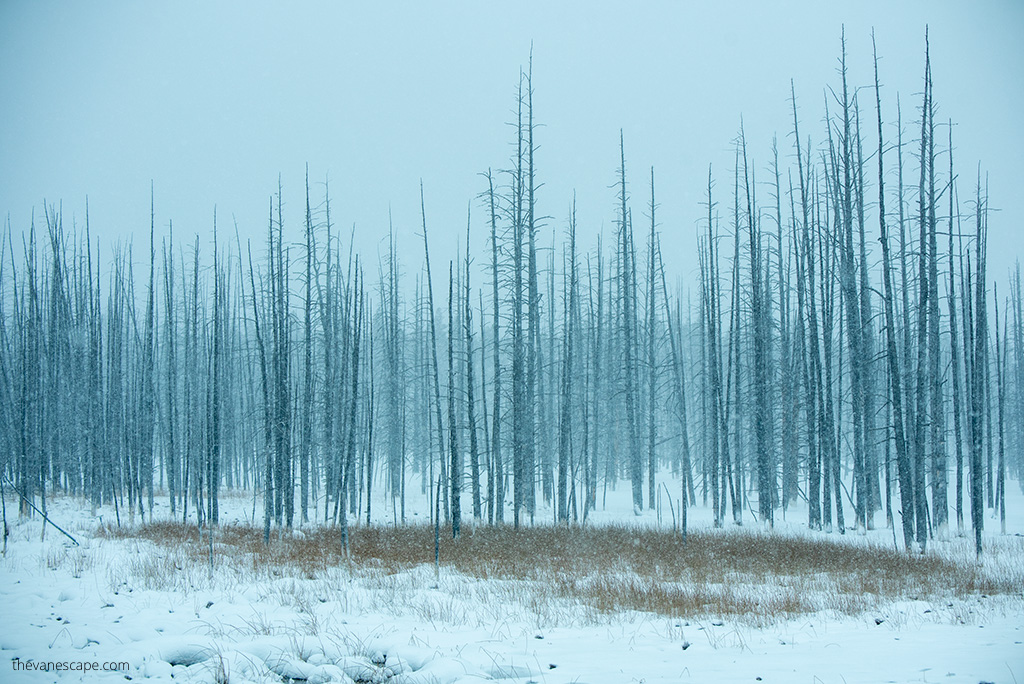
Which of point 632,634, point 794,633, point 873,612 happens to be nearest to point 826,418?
point 873,612

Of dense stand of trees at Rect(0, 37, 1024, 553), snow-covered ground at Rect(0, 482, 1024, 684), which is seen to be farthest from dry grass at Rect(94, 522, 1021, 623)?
dense stand of trees at Rect(0, 37, 1024, 553)

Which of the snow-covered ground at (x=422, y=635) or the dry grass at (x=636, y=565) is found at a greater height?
the snow-covered ground at (x=422, y=635)

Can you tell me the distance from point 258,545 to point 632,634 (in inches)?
387

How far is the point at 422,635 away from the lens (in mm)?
6301

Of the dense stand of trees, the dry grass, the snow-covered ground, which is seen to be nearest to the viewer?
the snow-covered ground

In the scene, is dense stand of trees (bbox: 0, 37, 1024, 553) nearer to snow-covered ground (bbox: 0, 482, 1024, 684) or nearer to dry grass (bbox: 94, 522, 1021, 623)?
dry grass (bbox: 94, 522, 1021, 623)

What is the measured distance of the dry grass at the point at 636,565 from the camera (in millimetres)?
7891

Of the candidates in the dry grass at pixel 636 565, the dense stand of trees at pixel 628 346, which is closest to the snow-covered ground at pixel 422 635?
the dry grass at pixel 636 565

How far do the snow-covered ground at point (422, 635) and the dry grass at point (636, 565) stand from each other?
1.23 feet

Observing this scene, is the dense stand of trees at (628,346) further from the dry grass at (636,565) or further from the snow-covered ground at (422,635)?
the snow-covered ground at (422,635)

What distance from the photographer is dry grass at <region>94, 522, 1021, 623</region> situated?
789 centimetres

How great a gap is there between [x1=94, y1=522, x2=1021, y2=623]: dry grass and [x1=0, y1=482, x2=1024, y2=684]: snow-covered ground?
1.23ft

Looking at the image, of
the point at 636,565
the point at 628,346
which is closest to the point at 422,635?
the point at 636,565

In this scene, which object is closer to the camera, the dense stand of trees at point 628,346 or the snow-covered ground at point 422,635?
the snow-covered ground at point 422,635
